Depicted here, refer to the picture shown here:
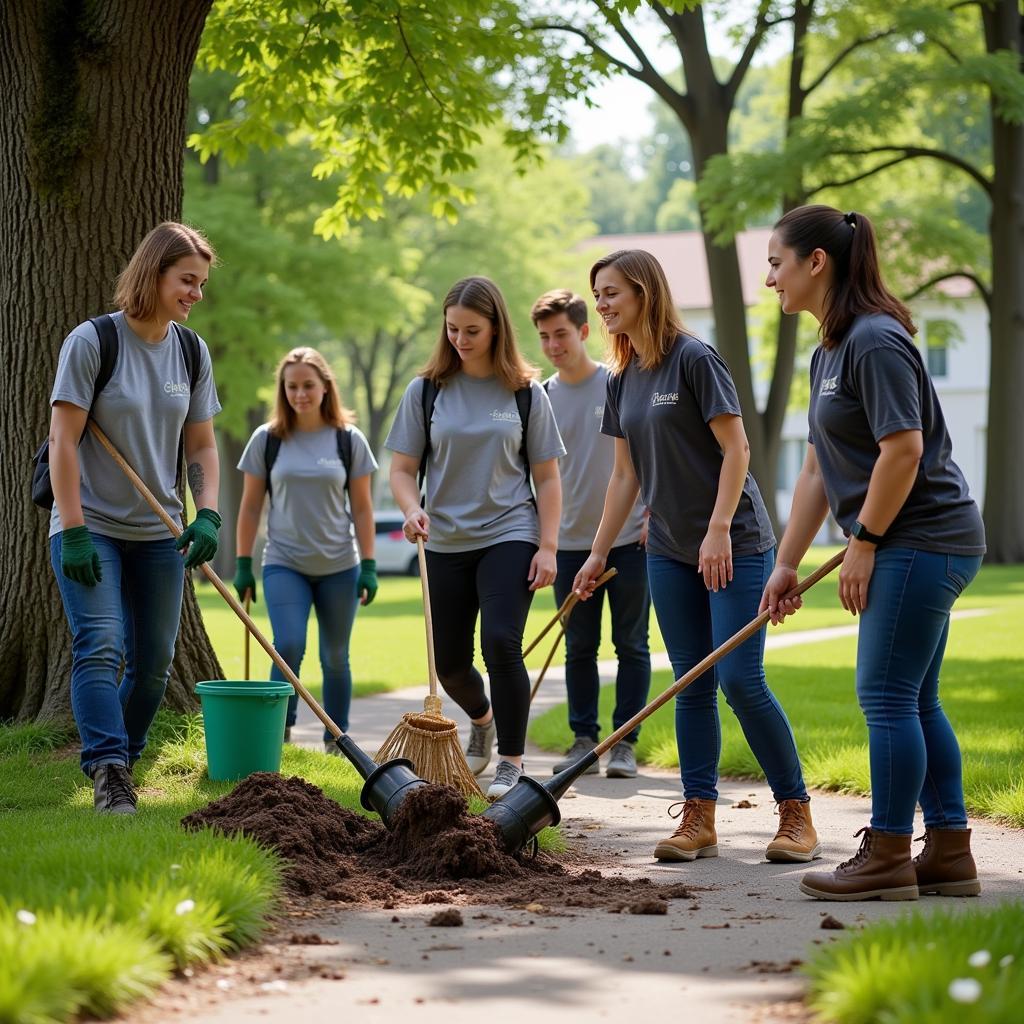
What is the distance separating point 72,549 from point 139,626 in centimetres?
61

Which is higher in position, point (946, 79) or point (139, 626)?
point (946, 79)

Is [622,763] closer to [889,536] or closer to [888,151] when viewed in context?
[889,536]

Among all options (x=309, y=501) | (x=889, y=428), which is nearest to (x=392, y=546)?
(x=309, y=501)

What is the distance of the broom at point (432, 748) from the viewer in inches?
231

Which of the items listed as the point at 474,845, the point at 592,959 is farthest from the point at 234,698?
the point at 592,959

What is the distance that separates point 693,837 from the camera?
552 cm

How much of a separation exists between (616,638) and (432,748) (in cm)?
220

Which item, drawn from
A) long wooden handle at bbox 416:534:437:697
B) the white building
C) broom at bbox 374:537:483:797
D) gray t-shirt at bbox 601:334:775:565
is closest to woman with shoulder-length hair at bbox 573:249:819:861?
gray t-shirt at bbox 601:334:775:565

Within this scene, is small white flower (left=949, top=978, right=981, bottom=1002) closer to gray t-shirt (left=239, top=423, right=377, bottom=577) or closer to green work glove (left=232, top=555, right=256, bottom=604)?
gray t-shirt (left=239, top=423, right=377, bottom=577)

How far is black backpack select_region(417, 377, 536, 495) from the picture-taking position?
21.9ft

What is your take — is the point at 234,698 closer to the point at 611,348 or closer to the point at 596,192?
the point at 611,348

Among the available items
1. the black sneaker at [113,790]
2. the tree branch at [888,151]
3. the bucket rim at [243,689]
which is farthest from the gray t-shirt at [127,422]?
the tree branch at [888,151]

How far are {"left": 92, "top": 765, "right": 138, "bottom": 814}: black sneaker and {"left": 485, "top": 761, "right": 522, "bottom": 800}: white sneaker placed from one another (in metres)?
1.47

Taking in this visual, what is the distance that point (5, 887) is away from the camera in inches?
157
